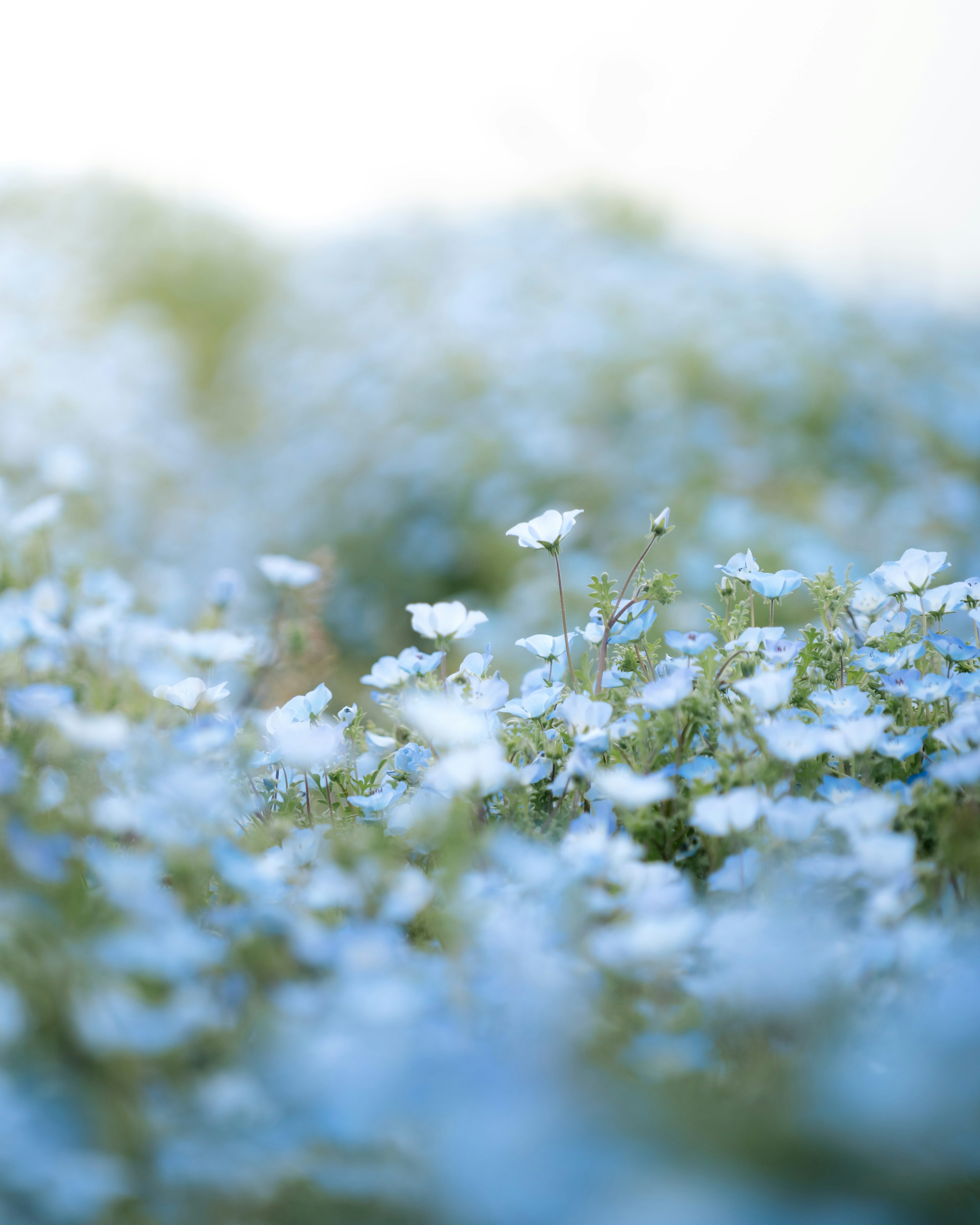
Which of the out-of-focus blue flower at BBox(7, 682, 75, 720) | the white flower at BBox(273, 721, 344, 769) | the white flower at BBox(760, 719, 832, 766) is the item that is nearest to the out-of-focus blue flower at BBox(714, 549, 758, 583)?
the white flower at BBox(760, 719, 832, 766)

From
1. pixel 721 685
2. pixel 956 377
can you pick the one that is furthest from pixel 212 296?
pixel 721 685

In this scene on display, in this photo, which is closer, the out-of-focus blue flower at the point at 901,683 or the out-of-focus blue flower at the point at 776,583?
the out-of-focus blue flower at the point at 901,683

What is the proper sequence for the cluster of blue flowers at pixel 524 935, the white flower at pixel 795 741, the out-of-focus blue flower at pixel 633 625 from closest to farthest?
the cluster of blue flowers at pixel 524 935
the white flower at pixel 795 741
the out-of-focus blue flower at pixel 633 625

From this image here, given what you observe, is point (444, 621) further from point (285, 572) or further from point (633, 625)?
point (285, 572)

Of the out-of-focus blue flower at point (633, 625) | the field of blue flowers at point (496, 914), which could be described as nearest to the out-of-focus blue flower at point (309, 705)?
the field of blue flowers at point (496, 914)

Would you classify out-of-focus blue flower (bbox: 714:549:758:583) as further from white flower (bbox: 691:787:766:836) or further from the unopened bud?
white flower (bbox: 691:787:766:836)

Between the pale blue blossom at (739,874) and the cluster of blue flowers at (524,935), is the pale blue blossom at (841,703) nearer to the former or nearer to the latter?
the cluster of blue flowers at (524,935)

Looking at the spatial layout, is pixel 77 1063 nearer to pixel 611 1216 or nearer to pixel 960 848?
pixel 611 1216
